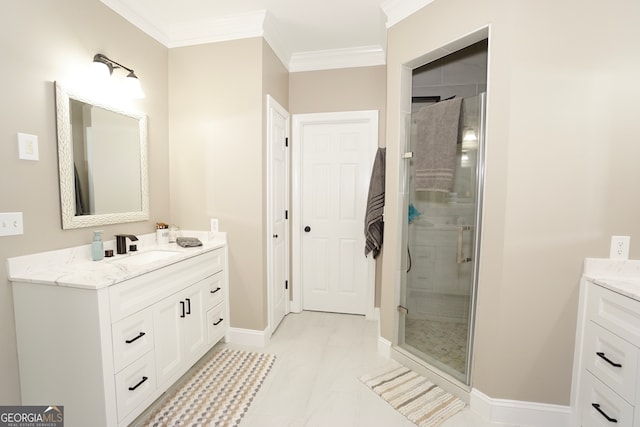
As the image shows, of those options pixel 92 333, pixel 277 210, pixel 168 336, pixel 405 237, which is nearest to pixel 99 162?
pixel 92 333

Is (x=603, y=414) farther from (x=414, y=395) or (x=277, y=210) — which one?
(x=277, y=210)

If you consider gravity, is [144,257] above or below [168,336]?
above

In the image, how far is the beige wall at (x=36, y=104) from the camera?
136 centimetres

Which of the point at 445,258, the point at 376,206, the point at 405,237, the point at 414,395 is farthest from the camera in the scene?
the point at 376,206

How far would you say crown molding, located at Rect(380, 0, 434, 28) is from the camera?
1.92 metres

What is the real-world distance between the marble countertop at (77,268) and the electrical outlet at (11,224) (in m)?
0.14

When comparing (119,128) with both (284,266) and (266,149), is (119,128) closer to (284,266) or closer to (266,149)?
(266,149)

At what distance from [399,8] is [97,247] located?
2678mm

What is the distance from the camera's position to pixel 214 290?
2.24 m

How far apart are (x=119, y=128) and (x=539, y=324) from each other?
3010 mm

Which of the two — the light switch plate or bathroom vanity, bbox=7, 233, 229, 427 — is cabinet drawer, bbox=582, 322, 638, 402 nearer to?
bathroom vanity, bbox=7, 233, 229, 427

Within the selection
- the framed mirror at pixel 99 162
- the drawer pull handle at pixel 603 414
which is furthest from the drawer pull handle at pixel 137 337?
the drawer pull handle at pixel 603 414

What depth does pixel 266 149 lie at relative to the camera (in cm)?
239

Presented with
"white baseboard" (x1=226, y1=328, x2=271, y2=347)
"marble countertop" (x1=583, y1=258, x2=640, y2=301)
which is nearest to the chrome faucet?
"white baseboard" (x1=226, y1=328, x2=271, y2=347)
